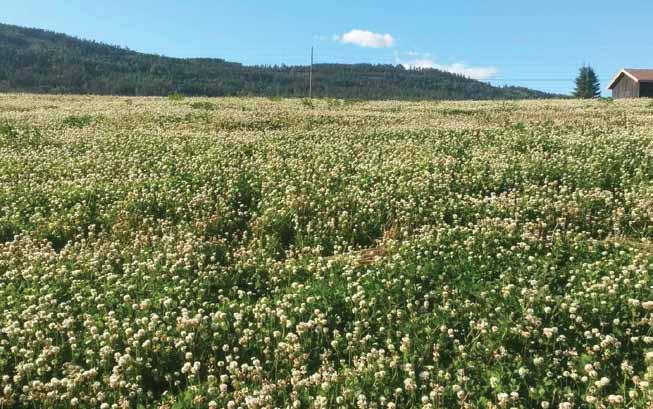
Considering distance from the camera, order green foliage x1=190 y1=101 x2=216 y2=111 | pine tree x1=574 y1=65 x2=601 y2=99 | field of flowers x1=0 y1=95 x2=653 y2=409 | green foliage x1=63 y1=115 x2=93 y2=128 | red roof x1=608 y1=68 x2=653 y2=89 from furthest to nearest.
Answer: pine tree x1=574 y1=65 x2=601 y2=99
red roof x1=608 y1=68 x2=653 y2=89
green foliage x1=190 y1=101 x2=216 y2=111
green foliage x1=63 y1=115 x2=93 y2=128
field of flowers x1=0 y1=95 x2=653 y2=409

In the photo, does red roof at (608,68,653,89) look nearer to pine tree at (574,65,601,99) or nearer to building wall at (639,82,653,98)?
building wall at (639,82,653,98)

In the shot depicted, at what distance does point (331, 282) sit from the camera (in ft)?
27.4

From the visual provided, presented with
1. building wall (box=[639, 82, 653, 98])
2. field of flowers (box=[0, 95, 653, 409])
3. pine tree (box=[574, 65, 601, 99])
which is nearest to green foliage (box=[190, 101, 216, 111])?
field of flowers (box=[0, 95, 653, 409])

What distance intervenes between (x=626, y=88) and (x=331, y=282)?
312 feet

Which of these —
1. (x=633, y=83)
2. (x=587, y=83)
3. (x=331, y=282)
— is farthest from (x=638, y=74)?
(x=331, y=282)

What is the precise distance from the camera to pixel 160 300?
25.9 ft

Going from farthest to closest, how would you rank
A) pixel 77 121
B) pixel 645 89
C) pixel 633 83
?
pixel 633 83 < pixel 645 89 < pixel 77 121

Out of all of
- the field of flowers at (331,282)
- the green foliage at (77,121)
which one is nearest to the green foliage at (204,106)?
the green foliage at (77,121)

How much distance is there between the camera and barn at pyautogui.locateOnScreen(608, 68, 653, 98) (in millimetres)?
84312

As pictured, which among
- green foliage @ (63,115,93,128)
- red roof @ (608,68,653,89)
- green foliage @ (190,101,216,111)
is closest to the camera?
green foliage @ (63,115,93,128)

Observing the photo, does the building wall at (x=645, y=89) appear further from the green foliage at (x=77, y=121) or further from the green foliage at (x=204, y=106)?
the green foliage at (x=77, y=121)

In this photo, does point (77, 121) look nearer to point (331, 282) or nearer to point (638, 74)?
point (331, 282)

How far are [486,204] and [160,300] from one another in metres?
6.48

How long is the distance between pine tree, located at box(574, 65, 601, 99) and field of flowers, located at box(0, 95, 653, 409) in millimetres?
132704
